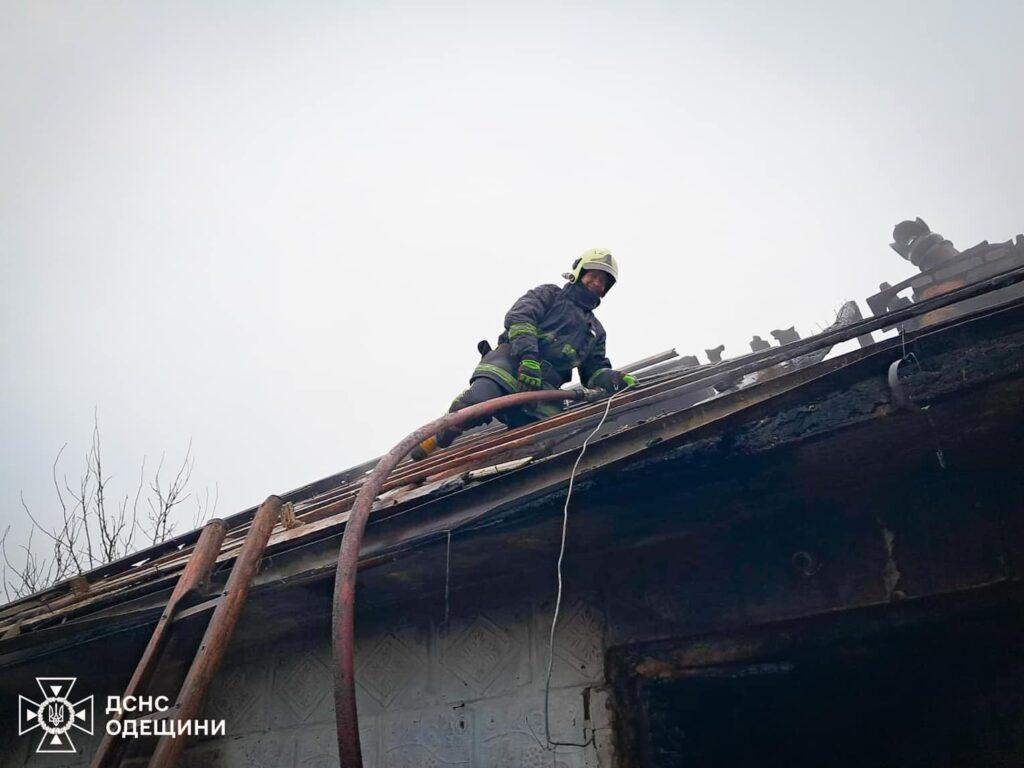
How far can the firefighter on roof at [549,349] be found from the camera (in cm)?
492

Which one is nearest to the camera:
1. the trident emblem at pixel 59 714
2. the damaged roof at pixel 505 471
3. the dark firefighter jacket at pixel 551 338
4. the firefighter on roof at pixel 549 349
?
the damaged roof at pixel 505 471

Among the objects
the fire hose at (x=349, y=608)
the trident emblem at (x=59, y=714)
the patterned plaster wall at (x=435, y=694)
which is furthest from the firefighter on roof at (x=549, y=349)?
the trident emblem at (x=59, y=714)

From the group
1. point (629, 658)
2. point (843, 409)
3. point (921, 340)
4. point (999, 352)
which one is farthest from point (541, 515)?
point (999, 352)

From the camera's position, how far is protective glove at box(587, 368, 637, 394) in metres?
5.16

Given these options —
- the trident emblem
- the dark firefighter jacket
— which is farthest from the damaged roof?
the dark firefighter jacket

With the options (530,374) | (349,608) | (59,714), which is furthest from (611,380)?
(59,714)

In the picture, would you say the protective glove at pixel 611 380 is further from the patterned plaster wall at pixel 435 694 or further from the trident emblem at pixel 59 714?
the trident emblem at pixel 59 714

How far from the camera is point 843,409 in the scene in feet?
6.76

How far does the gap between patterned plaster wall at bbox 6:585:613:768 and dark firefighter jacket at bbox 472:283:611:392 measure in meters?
2.23

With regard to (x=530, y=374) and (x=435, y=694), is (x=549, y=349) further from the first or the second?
(x=435, y=694)

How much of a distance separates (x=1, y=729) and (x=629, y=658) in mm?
4658

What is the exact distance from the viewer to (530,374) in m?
4.85

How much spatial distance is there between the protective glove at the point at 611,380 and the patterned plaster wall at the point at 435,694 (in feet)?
7.94

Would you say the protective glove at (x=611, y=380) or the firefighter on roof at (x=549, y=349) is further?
the protective glove at (x=611, y=380)
